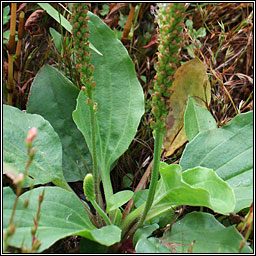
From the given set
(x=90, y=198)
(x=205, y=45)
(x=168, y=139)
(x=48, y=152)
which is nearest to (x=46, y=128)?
(x=48, y=152)

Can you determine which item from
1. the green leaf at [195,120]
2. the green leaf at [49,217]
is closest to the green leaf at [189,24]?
the green leaf at [195,120]

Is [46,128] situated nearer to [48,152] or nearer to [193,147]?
[48,152]

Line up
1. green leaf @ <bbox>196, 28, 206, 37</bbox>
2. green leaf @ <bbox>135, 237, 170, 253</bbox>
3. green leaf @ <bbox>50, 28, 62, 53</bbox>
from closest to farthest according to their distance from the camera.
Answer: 1. green leaf @ <bbox>135, 237, 170, 253</bbox>
2. green leaf @ <bbox>50, 28, 62, 53</bbox>
3. green leaf @ <bbox>196, 28, 206, 37</bbox>

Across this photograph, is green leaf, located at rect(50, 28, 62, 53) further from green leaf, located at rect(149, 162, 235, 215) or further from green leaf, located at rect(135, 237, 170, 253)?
green leaf, located at rect(135, 237, 170, 253)

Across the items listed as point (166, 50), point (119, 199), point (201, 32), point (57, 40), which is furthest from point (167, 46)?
point (201, 32)

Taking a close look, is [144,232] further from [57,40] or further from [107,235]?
[57,40]

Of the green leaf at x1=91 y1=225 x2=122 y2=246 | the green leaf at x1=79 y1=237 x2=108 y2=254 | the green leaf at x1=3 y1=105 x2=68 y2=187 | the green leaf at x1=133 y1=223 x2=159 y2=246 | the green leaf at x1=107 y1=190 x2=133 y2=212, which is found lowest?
the green leaf at x1=79 y1=237 x2=108 y2=254

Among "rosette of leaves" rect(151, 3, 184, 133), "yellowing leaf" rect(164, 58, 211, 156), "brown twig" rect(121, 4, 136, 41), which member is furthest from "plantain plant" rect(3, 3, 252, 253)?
"brown twig" rect(121, 4, 136, 41)

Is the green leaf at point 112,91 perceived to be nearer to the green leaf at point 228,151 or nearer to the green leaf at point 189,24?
the green leaf at point 228,151
